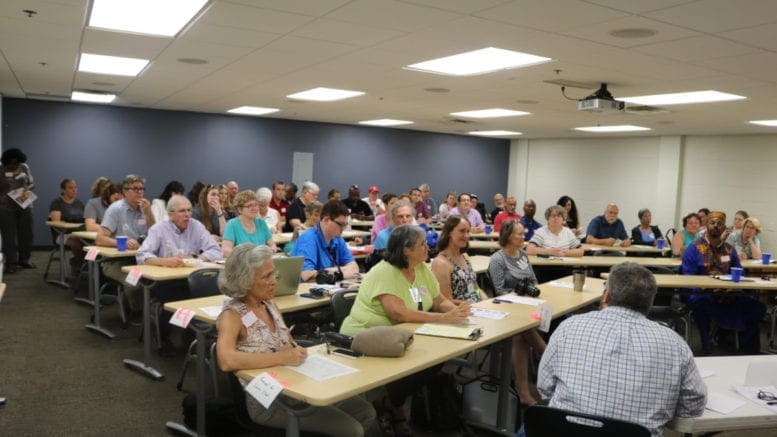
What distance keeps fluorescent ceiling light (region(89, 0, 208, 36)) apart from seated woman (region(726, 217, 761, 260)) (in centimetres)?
729

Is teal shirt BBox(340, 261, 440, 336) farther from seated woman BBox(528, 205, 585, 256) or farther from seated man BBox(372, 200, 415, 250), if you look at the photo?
seated woman BBox(528, 205, 585, 256)

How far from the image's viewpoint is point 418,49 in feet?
16.4

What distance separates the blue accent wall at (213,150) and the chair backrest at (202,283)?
27.2 ft

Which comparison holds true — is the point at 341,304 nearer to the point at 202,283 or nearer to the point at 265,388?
the point at 202,283

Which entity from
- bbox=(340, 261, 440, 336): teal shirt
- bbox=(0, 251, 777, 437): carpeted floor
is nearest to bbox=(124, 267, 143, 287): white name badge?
bbox=(0, 251, 777, 437): carpeted floor

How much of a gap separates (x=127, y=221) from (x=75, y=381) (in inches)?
86.4

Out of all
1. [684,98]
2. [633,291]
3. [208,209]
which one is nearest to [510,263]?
[633,291]

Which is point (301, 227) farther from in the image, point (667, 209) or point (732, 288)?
point (667, 209)

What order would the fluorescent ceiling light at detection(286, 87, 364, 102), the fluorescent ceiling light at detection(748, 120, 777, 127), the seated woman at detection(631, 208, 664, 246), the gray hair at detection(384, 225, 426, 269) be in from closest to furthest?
the gray hair at detection(384, 225, 426, 269)
the fluorescent ceiling light at detection(286, 87, 364, 102)
the seated woman at detection(631, 208, 664, 246)
the fluorescent ceiling light at detection(748, 120, 777, 127)

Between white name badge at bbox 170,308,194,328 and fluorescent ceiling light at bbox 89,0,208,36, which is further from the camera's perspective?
fluorescent ceiling light at bbox 89,0,208,36

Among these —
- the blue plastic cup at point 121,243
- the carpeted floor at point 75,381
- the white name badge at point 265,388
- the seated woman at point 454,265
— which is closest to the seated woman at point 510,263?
the seated woman at point 454,265

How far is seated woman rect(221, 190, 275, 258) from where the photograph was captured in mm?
5602

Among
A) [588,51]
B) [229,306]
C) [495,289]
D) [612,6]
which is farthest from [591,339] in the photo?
[588,51]

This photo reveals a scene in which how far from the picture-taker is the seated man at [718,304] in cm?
566
